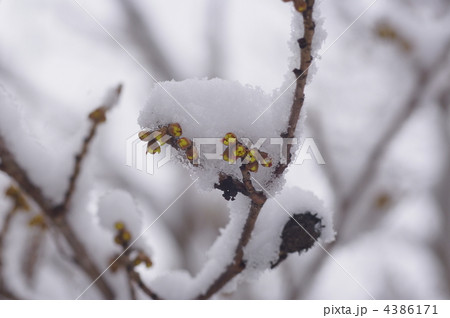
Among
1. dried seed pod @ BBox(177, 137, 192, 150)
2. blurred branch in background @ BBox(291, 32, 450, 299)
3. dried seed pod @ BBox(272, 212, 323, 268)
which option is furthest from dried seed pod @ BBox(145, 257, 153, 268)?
blurred branch in background @ BBox(291, 32, 450, 299)

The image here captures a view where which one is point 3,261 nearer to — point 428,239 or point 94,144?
point 94,144

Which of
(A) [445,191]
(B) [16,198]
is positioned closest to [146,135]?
(B) [16,198]

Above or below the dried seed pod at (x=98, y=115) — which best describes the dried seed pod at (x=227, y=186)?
above

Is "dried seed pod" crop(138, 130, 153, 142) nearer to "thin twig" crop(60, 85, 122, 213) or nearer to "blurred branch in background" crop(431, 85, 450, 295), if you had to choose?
"thin twig" crop(60, 85, 122, 213)

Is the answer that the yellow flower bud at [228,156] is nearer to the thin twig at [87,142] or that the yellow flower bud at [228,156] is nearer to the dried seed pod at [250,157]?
the dried seed pod at [250,157]

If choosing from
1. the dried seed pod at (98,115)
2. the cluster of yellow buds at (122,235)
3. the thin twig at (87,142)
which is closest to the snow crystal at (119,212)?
the cluster of yellow buds at (122,235)
